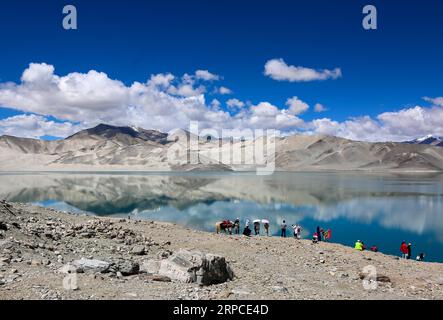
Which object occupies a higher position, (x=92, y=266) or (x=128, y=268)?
(x=92, y=266)

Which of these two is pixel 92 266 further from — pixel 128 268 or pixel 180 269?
pixel 180 269

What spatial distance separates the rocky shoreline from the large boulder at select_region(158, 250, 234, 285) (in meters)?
0.03

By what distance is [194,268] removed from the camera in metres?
11.4

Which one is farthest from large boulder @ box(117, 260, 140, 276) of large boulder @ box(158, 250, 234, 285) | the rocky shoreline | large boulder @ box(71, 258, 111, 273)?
large boulder @ box(158, 250, 234, 285)

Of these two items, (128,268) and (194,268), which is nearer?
(194,268)

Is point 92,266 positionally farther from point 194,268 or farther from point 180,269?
point 194,268

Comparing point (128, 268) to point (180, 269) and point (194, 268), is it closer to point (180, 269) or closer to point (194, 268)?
point (180, 269)

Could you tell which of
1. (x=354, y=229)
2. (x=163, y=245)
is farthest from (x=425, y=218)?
(x=163, y=245)

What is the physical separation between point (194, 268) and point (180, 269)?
0.40 meters

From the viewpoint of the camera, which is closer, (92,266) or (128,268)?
(92,266)

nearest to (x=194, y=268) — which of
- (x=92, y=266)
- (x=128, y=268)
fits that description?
(x=128, y=268)

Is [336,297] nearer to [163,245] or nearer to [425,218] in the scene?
[163,245]

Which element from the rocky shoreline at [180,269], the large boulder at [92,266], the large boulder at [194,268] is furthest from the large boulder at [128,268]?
the large boulder at [194,268]
